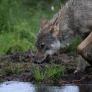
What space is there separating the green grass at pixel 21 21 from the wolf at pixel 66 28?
277 centimetres

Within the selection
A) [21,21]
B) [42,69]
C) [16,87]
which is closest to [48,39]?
[42,69]

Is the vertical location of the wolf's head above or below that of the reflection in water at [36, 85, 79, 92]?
above

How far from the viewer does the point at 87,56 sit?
31.2 ft

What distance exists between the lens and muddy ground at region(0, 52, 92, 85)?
9328mm

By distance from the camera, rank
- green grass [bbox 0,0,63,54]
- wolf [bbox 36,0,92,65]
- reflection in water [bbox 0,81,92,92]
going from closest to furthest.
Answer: reflection in water [bbox 0,81,92,92], wolf [bbox 36,0,92,65], green grass [bbox 0,0,63,54]

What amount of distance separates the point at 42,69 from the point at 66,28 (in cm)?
82

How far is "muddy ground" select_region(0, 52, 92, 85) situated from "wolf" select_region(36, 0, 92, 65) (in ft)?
1.04

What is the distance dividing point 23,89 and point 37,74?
21.3 inches

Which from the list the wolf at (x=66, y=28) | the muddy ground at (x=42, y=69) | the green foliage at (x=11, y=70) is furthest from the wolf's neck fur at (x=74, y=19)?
the green foliage at (x=11, y=70)

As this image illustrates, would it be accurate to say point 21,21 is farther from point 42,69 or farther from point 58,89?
point 58,89

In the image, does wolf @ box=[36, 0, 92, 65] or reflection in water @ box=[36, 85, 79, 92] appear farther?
wolf @ box=[36, 0, 92, 65]

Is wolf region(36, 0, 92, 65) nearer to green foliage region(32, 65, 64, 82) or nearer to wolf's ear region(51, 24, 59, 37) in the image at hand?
wolf's ear region(51, 24, 59, 37)

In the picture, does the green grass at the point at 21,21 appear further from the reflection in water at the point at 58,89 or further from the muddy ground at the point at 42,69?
the reflection in water at the point at 58,89

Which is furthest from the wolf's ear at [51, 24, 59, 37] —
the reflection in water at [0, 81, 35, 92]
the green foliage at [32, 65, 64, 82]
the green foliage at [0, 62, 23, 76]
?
the reflection in water at [0, 81, 35, 92]
